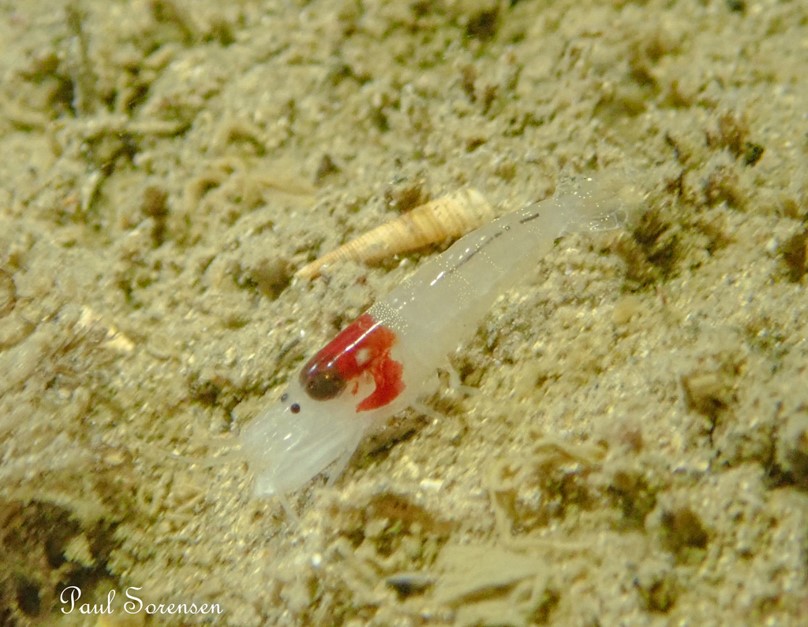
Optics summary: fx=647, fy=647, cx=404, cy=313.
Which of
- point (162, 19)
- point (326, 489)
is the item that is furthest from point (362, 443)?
point (162, 19)

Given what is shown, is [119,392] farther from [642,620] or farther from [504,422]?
[642,620]

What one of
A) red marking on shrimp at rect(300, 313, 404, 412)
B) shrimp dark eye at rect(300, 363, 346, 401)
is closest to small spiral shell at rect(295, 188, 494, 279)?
red marking on shrimp at rect(300, 313, 404, 412)

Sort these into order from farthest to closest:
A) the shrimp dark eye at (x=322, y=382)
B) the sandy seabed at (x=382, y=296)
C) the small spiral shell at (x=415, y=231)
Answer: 1. the small spiral shell at (x=415, y=231)
2. the shrimp dark eye at (x=322, y=382)
3. the sandy seabed at (x=382, y=296)

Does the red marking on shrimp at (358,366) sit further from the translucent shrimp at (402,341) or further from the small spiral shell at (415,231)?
the small spiral shell at (415,231)

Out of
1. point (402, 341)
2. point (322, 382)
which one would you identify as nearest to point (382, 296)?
point (402, 341)

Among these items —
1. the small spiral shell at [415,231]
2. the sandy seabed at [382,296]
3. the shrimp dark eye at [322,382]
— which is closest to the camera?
the sandy seabed at [382,296]

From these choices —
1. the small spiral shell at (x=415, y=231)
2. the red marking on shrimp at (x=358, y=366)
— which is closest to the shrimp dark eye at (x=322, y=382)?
the red marking on shrimp at (x=358, y=366)

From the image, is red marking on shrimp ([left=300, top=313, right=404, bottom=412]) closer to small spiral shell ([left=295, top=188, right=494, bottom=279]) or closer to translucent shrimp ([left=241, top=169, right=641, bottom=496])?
translucent shrimp ([left=241, top=169, right=641, bottom=496])
